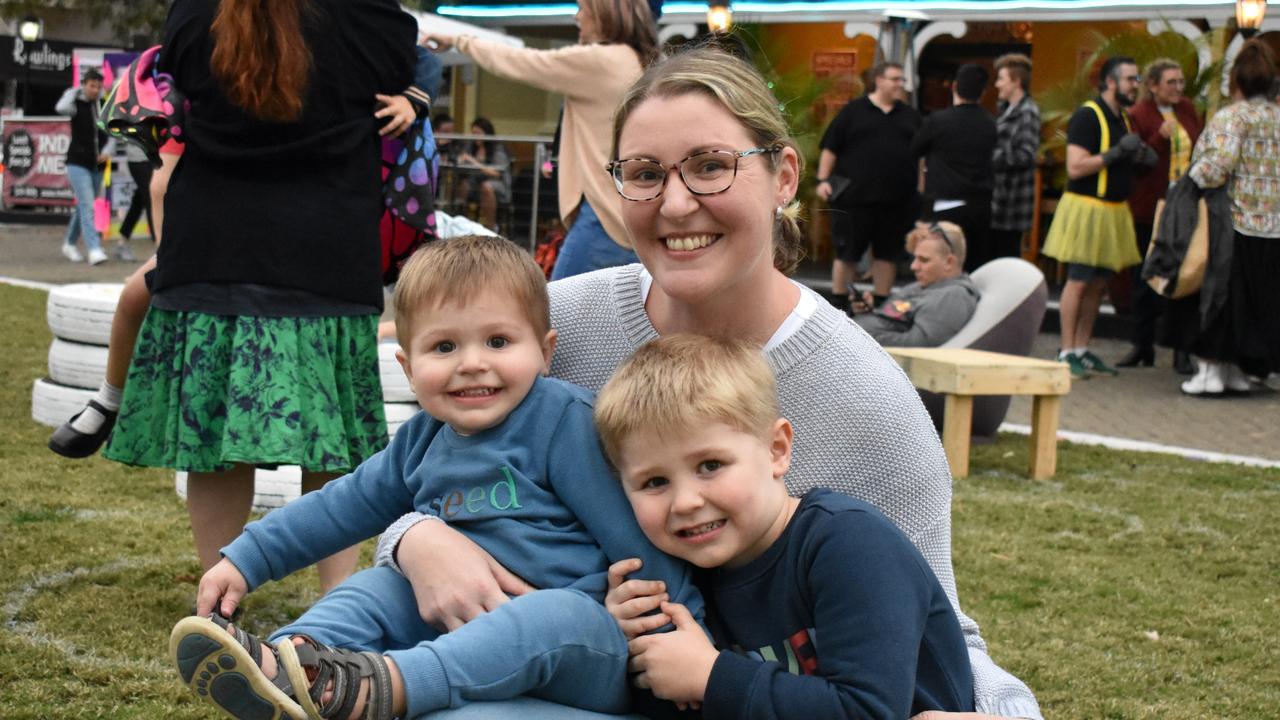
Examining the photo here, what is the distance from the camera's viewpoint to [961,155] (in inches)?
452

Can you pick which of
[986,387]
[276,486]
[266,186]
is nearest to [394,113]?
[266,186]

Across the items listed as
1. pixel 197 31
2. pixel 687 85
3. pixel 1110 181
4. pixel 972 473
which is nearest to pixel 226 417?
pixel 197 31

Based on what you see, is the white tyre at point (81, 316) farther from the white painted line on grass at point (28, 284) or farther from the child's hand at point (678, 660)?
the white painted line on grass at point (28, 284)

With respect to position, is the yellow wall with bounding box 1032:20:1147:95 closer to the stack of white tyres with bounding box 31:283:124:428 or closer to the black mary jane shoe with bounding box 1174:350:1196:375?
the black mary jane shoe with bounding box 1174:350:1196:375

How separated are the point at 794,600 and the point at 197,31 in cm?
245

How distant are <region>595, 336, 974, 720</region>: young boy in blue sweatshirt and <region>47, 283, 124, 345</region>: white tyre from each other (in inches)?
209

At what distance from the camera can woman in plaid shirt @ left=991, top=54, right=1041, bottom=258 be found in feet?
39.8

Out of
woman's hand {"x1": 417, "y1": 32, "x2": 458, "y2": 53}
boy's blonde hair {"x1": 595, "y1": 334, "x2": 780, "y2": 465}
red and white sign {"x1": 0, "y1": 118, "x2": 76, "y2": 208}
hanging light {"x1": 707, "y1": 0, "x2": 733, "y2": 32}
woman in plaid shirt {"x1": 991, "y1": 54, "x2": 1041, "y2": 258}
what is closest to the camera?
boy's blonde hair {"x1": 595, "y1": 334, "x2": 780, "y2": 465}

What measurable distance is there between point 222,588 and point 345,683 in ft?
1.69

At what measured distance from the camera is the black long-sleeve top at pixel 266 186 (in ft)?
12.9

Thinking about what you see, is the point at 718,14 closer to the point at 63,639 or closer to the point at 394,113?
the point at 394,113

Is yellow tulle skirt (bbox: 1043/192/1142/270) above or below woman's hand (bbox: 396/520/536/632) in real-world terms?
below

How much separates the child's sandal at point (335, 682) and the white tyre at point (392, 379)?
3979mm

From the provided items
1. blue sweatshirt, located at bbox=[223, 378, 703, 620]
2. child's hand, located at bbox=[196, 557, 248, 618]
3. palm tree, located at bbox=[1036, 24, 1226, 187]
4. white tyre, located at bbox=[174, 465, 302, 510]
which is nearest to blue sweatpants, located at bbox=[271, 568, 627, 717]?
blue sweatshirt, located at bbox=[223, 378, 703, 620]
